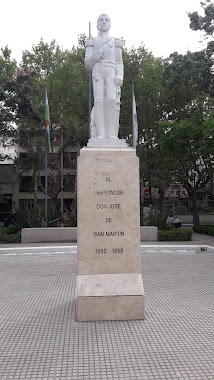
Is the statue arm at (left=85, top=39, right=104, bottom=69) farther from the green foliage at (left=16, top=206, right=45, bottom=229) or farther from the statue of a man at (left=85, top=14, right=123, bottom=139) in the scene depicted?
the green foliage at (left=16, top=206, right=45, bottom=229)

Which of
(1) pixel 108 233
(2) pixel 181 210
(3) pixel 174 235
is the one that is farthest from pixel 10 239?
(2) pixel 181 210

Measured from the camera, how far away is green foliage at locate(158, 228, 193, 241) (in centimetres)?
1969

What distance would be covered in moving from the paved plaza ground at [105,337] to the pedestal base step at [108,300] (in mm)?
158

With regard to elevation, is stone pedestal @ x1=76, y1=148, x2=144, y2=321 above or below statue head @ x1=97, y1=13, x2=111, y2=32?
below

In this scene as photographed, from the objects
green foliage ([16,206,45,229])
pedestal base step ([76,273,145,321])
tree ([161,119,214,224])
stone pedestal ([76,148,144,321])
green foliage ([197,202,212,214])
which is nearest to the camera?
pedestal base step ([76,273,145,321])

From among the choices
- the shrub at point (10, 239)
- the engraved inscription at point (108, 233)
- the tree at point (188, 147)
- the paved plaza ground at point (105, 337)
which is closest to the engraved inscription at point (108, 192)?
the engraved inscription at point (108, 233)

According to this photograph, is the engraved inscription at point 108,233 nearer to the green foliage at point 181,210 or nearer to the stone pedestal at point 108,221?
the stone pedestal at point 108,221

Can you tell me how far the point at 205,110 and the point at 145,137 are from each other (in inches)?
299

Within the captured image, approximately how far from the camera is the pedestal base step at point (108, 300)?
6133 millimetres

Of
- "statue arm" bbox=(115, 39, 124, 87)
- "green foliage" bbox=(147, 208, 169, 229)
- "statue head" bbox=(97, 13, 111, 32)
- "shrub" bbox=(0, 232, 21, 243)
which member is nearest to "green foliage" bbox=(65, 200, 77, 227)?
"shrub" bbox=(0, 232, 21, 243)

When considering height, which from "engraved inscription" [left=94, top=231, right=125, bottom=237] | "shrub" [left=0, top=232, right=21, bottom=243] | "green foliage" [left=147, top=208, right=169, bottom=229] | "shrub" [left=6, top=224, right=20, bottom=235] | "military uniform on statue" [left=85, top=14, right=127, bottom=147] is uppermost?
"military uniform on statue" [left=85, top=14, right=127, bottom=147]

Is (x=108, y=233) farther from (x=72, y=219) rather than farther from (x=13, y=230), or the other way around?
(x=13, y=230)

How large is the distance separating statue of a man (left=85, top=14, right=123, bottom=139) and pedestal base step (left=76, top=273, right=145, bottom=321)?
2.52 meters

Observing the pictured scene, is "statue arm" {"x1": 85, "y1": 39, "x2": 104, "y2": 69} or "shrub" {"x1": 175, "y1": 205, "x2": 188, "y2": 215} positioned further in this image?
"shrub" {"x1": 175, "y1": 205, "x2": 188, "y2": 215}
